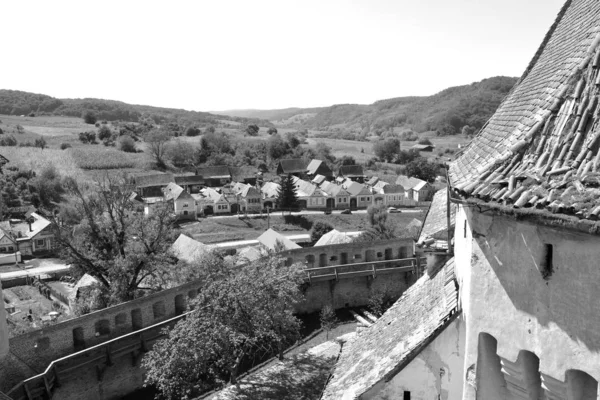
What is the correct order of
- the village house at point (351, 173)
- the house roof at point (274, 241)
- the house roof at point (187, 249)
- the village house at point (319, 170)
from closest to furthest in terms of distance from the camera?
the house roof at point (187, 249) → the house roof at point (274, 241) → the village house at point (351, 173) → the village house at point (319, 170)

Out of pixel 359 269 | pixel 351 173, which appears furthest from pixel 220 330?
pixel 351 173

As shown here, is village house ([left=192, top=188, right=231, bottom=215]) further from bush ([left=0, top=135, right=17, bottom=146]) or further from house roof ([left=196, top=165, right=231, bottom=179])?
bush ([left=0, top=135, right=17, bottom=146])

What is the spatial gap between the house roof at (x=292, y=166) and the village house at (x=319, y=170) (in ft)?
4.10

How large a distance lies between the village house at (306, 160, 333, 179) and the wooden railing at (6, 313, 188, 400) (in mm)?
63025

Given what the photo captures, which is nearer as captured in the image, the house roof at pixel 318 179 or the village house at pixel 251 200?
the village house at pixel 251 200

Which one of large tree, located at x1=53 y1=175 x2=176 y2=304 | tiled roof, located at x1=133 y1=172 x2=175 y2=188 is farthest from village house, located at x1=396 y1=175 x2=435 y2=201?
large tree, located at x1=53 y1=175 x2=176 y2=304

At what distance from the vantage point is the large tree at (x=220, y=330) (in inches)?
773

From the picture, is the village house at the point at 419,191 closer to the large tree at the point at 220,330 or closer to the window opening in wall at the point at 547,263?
the large tree at the point at 220,330

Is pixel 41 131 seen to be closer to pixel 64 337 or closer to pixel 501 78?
pixel 64 337

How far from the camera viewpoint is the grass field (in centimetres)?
5412

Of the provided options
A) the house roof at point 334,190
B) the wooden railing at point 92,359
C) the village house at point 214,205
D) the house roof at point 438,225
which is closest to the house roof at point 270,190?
the village house at point 214,205

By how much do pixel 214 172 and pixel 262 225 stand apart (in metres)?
27.0

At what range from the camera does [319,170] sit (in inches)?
3430

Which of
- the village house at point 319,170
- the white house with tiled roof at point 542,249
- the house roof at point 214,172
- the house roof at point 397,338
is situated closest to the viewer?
the white house with tiled roof at point 542,249
